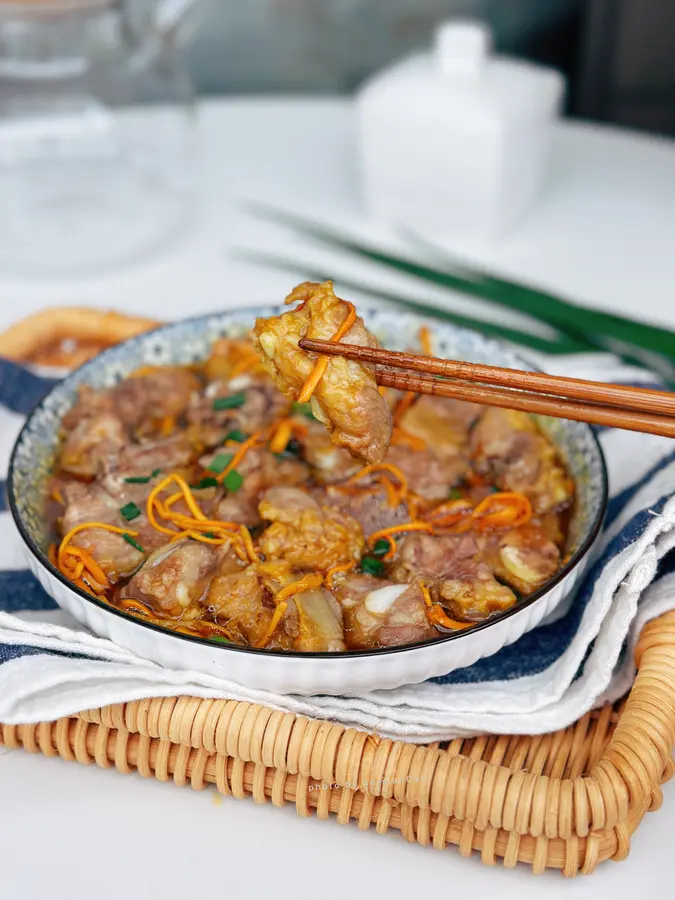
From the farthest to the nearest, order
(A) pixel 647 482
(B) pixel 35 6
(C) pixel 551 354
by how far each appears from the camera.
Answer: (B) pixel 35 6, (C) pixel 551 354, (A) pixel 647 482

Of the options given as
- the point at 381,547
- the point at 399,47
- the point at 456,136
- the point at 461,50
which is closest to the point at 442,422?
the point at 381,547

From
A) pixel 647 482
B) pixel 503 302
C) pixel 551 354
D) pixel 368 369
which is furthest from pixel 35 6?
pixel 647 482

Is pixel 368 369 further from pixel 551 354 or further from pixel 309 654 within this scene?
pixel 551 354

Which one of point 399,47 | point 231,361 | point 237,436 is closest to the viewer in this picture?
point 237,436

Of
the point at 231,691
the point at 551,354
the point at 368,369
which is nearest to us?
the point at 231,691

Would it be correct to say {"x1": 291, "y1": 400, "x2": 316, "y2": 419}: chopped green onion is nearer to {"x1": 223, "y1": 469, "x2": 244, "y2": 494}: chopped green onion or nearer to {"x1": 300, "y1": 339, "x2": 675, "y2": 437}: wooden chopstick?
{"x1": 223, "y1": 469, "x2": 244, "y2": 494}: chopped green onion

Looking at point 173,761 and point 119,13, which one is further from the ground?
point 119,13

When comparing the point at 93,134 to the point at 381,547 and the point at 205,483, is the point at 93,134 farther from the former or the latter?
the point at 381,547

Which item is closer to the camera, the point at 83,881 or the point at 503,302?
the point at 83,881
